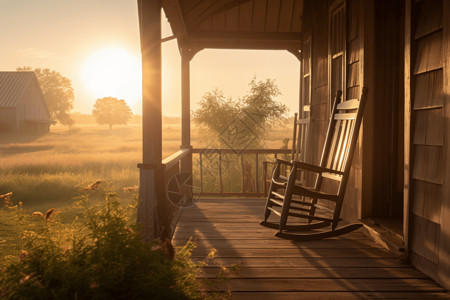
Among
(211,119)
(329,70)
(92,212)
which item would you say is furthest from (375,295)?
(211,119)

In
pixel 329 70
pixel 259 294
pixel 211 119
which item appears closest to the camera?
pixel 259 294

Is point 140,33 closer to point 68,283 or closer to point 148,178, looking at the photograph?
point 148,178

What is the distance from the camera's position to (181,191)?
4.43 meters

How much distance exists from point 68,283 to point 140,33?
1.85 meters

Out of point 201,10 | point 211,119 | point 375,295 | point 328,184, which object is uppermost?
point 201,10

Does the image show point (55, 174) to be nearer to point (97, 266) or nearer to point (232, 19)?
point (232, 19)

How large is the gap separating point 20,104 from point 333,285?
24.7 m

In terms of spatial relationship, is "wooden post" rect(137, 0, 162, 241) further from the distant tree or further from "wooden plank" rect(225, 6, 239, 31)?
the distant tree

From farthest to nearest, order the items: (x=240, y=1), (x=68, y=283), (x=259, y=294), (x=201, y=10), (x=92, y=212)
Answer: (x=240, y=1) → (x=201, y=10) → (x=259, y=294) → (x=92, y=212) → (x=68, y=283)

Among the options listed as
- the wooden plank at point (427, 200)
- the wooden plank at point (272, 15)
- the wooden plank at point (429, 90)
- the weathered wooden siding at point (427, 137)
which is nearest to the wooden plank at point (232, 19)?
the wooden plank at point (272, 15)

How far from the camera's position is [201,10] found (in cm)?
456

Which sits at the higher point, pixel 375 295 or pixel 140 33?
pixel 140 33

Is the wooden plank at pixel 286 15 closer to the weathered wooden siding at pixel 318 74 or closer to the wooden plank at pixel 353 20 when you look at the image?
the weathered wooden siding at pixel 318 74

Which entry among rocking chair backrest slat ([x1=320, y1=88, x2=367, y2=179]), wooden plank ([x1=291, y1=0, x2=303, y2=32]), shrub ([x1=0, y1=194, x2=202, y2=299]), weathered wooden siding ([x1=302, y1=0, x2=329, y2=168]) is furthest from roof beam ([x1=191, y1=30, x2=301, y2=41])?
shrub ([x1=0, y1=194, x2=202, y2=299])
